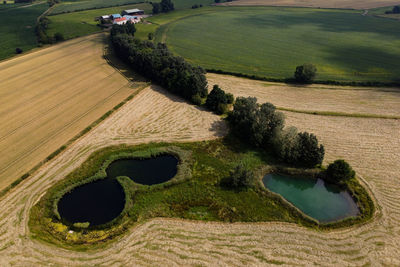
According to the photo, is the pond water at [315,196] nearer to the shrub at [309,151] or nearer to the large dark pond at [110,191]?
the shrub at [309,151]

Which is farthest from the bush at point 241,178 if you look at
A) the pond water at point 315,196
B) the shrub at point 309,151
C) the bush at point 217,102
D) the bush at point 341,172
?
the bush at point 217,102

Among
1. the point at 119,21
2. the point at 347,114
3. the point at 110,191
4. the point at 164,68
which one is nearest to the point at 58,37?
the point at 119,21

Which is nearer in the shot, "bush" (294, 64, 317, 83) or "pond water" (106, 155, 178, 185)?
"pond water" (106, 155, 178, 185)

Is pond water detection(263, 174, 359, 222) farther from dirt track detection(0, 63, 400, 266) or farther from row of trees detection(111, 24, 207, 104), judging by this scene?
row of trees detection(111, 24, 207, 104)

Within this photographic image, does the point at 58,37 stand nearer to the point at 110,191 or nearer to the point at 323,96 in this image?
the point at 110,191

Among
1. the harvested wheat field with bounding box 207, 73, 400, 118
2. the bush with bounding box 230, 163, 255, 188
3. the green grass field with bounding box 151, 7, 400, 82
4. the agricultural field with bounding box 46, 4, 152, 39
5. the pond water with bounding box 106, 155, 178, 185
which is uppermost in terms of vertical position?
the agricultural field with bounding box 46, 4, 152, 39

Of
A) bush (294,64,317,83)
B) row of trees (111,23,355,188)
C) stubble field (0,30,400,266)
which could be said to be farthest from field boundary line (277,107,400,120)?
bush (294,64,317,83)
